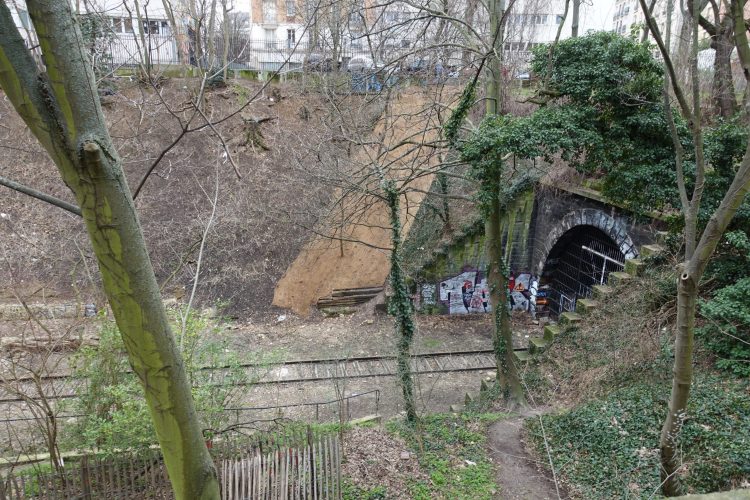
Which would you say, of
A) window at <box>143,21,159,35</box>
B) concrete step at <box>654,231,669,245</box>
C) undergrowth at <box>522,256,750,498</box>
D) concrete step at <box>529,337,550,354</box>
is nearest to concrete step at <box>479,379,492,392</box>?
undergrowth at <box>522,256,750,498</box>

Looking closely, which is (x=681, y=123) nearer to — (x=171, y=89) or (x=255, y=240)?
(x=255, y=240)

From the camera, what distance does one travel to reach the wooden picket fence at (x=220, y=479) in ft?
18.8

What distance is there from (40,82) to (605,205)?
45.0ft

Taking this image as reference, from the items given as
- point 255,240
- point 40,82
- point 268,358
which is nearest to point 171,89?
point 255,240

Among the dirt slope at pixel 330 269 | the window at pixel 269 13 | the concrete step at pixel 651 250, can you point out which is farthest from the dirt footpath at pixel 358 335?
the window at pixel 269 13

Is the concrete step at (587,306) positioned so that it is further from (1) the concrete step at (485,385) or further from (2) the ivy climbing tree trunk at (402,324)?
(2) the ivy climbing tree trunk at (402,324)

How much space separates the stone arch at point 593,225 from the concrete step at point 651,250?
4.34 feet

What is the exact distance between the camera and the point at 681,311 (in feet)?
14.8

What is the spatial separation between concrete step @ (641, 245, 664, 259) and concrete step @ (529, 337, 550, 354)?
2964 mm

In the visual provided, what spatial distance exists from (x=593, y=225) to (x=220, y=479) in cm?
1215

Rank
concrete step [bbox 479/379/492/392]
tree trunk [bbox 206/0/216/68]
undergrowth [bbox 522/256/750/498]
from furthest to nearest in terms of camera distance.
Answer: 1. concrete step [bbox 479/379/492/392]
2. undergrowth [bbox 522/256/750/498]
3. tree trunk [bbox 206/0/216/68]

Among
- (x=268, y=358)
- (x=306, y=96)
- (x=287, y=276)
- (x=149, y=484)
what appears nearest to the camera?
(x=149, y=484)

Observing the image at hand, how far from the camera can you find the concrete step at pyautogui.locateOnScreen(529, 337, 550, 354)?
11695 millimetres

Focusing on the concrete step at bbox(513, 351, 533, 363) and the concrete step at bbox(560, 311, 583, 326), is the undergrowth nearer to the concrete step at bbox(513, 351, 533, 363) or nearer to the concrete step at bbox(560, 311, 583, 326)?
the concrete step at bbox(560, 311, 583, 326)
